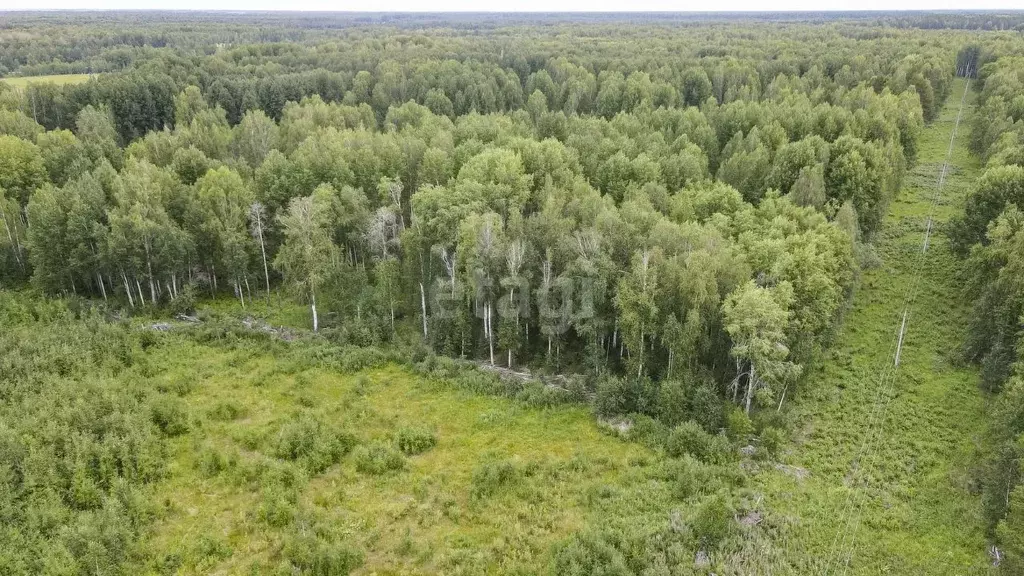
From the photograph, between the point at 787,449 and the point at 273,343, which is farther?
the point at 273,343

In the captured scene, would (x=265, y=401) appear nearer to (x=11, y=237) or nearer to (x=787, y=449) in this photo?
(x=787, y=449)

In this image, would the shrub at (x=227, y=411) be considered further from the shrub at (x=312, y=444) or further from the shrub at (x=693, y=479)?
the shrub at (x=693, y=479)

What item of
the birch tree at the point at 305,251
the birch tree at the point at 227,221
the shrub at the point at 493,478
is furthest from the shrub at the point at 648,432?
the birch tree at the point at 227,221

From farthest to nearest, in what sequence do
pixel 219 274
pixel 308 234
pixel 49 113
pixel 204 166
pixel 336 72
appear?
1. pixel 336 72
2. pixel 49 113
3. pixel 204 166
4. pixel 219 274
5. pixel 308 234

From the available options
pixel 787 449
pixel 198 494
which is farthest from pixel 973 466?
pixel 198 494

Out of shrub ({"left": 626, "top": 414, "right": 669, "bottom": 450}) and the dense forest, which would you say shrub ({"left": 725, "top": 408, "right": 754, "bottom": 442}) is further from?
shrub ({"left": 626, "top": 414, "right": 669, "bottom": 450})

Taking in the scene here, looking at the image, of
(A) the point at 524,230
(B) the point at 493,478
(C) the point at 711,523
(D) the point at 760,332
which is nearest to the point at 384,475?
(B) the point at 493,478

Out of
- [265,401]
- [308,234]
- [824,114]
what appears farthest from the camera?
[824,114]
